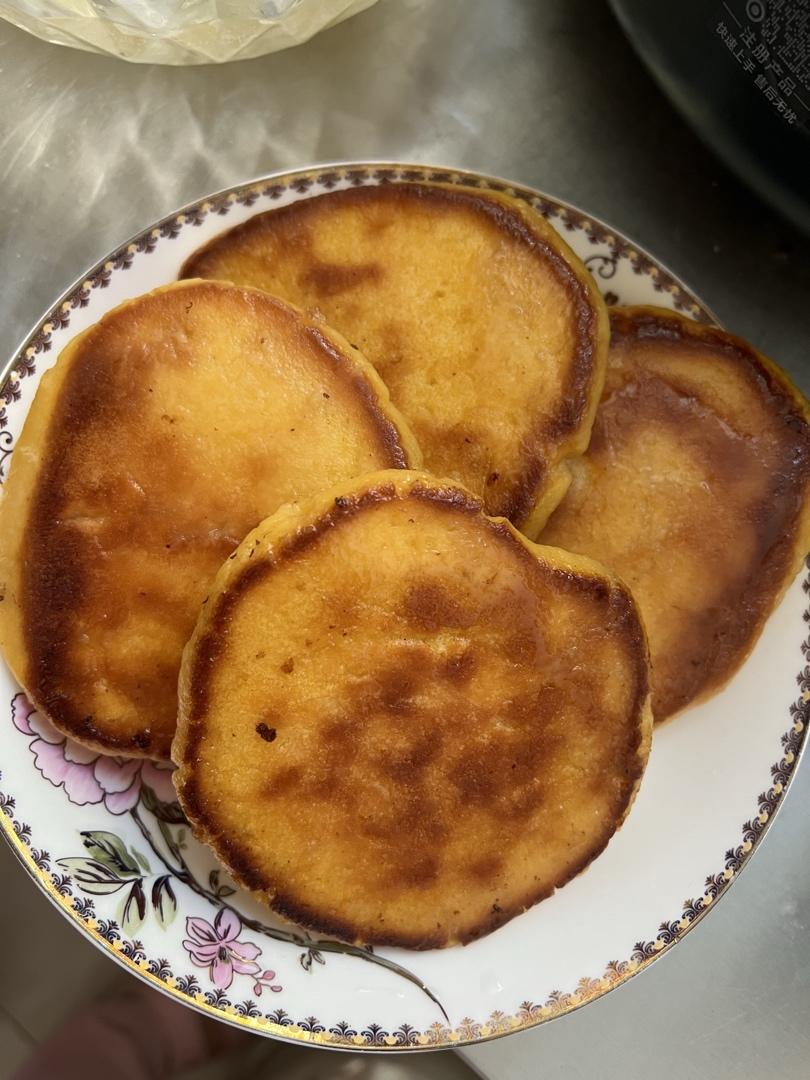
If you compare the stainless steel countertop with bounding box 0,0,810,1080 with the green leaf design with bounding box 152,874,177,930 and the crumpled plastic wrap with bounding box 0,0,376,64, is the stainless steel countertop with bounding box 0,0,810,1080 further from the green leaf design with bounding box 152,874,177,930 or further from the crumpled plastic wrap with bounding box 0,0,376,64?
the green leaf design with bounding box 152,874,177,930

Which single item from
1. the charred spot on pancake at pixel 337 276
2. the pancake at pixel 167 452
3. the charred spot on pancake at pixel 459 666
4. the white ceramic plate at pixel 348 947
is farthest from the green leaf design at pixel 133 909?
the charred spot on pancake at pixel 337 276

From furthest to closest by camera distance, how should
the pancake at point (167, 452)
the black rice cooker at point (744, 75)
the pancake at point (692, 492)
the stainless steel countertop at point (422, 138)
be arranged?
the stainless steel countertop at point (422, 138), the pancake at point (692, 492), the pancake at point (167, 452), the black rice cooker at point (744, 75)

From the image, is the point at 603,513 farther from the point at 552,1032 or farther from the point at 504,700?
the point at 552,1032

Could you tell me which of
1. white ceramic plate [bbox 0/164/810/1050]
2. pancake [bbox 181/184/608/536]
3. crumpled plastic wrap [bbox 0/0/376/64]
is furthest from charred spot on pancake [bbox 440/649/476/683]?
crumpled plastic wrap [bbox 0/0/376/64]

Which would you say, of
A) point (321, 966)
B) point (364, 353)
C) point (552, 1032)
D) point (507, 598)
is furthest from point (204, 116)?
point (552, 1032)

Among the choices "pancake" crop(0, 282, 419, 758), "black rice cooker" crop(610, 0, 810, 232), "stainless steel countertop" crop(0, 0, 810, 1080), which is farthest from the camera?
"stainless steel countertop" crop(0, 0, 810, 1080)

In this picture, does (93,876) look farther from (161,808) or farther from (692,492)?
(692,492)

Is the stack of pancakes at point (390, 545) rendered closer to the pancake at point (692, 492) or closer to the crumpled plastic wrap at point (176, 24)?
the pancake at point (692, 492)
